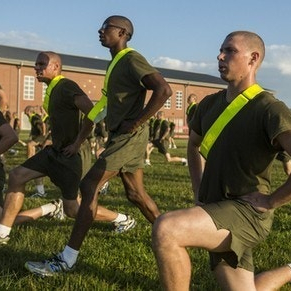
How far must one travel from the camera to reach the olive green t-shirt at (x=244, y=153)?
10.5 feet

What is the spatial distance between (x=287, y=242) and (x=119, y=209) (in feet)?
9.23

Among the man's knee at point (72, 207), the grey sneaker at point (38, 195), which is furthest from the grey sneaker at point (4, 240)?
the grey sneaker at point (38, 195)

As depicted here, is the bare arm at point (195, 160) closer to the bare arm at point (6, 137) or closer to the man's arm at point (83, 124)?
the man's arm at point (83, 124)

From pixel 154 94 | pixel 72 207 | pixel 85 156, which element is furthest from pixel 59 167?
pixel 154 94

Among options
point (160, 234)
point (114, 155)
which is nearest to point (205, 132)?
point (160, 234)

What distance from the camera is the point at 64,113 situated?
575 centimetres

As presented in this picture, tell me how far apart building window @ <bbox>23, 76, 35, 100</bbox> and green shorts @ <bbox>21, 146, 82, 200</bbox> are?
4957 centimetres

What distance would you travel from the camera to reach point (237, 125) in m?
3.29

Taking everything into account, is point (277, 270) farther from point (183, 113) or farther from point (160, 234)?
point (183, 113)

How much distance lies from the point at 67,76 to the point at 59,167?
5070 cm

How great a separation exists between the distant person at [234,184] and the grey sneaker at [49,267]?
5.07 ft

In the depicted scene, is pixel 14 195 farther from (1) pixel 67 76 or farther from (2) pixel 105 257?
(1) pixel 67 76

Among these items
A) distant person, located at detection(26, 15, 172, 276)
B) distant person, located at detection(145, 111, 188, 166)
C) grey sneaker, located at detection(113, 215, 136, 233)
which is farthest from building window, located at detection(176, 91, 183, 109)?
distant person, located at detection(26, 15, 172, 276)

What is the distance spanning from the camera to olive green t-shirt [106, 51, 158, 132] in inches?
198
